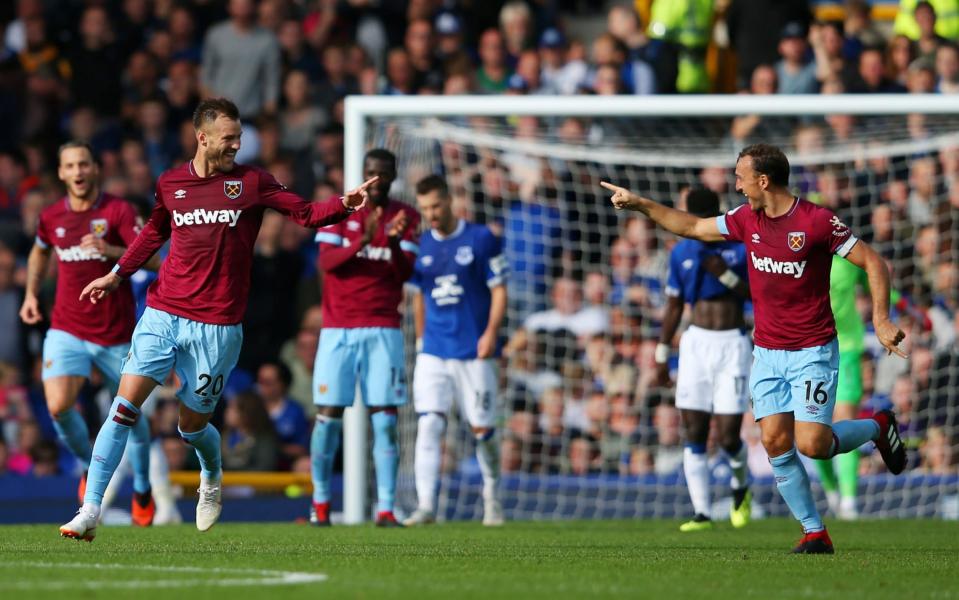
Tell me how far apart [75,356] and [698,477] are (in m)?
4.69

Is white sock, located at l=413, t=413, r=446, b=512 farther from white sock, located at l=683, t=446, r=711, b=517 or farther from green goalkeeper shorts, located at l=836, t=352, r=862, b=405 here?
green goalkeeper shorts, located at l=836, t=352, r=862, b=405

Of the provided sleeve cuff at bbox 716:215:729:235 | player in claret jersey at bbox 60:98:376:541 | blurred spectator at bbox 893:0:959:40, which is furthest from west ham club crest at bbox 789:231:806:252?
blurred spectator at bbox 893:0:959:40

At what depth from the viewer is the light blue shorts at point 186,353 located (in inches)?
351

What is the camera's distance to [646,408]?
15.5m

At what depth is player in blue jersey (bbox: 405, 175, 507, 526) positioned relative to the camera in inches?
497

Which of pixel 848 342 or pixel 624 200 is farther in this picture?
pixel 848 342

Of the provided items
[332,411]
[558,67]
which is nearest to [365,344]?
[332,411]

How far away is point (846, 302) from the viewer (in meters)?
13.3

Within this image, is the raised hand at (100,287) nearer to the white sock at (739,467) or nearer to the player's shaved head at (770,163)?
the player's shaved head at (770,163)

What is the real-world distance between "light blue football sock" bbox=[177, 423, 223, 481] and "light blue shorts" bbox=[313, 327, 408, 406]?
104 inches

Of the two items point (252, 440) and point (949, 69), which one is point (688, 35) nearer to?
point (949, 69)

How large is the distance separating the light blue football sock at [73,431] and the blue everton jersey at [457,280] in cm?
277

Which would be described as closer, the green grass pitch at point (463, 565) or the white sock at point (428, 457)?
the green grass pitch at point (463, 565)

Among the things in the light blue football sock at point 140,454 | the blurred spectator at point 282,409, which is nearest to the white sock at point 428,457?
the light blue football sock at point 140,454
